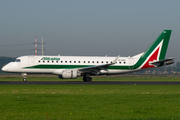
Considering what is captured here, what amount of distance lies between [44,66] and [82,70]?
5793mm

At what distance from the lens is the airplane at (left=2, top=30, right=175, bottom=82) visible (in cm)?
3962

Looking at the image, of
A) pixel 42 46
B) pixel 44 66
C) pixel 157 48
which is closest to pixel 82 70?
pixel 44 66

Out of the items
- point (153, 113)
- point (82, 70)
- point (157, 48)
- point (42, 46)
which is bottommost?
point (153, 113)

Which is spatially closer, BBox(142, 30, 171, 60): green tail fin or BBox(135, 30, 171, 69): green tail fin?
BBox(135, 30, 171, 69): green tail fin

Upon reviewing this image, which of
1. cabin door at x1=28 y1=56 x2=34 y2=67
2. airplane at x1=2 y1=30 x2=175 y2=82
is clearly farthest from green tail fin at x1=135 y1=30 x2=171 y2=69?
cabin door at x1=28 y1=56 x2=34 y2=67

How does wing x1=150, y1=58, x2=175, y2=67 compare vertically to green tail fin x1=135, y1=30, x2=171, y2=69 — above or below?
below

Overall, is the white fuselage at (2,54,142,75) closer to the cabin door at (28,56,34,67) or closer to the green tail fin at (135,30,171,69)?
the cabin door at (28,56,34,67)

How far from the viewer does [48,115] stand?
1065 centimetres

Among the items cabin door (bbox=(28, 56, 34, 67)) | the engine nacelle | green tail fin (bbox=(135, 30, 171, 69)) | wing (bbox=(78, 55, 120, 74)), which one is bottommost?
the engine nacelle

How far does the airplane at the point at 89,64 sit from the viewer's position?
39.6m

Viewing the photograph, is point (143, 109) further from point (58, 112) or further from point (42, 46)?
point (42, 46)

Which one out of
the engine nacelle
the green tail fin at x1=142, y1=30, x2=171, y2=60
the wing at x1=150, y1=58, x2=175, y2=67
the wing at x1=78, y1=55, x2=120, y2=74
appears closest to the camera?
the engine nacelle

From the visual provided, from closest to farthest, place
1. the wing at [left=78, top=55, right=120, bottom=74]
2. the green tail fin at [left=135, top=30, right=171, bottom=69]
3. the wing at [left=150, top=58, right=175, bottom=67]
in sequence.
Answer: the wing at [left=78, top=55, right=120, bottom=74], the wing at [left=150, top=58, right=175, bottom=67], the green tail fin at [left=135, top=30, right=171, bottom=69]

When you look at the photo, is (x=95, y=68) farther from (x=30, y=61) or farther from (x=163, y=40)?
(x=163, y=40)
